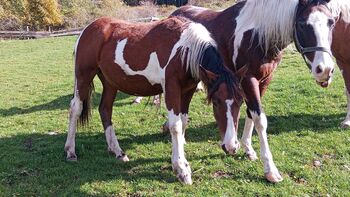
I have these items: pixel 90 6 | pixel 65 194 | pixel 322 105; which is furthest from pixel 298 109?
pixel 90 6

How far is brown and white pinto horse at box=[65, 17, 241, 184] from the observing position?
4.12m

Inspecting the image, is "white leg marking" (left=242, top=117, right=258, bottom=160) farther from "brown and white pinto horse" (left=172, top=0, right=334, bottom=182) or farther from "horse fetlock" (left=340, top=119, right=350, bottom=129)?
"horse fetlock" (left=340, top=119, right=350, bottom=129)

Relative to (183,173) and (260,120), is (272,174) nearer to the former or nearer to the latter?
(260,120)

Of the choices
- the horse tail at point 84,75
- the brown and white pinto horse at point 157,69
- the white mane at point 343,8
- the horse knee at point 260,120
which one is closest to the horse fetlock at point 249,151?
the horse knee at point 260,120

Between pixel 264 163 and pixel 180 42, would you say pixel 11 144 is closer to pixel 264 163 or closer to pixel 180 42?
pixel 180 42

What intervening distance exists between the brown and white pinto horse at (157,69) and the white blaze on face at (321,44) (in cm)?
86

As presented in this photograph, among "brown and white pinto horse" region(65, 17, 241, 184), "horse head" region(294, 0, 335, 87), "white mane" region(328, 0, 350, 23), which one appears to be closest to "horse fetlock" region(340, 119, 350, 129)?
"white mane" region(328, 0, 350, 23)

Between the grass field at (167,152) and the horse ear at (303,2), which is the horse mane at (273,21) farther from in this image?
the grass field at (167,152)

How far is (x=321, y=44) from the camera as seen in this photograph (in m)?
3.98

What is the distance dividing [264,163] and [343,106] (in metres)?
3.44

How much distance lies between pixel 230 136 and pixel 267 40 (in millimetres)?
1279

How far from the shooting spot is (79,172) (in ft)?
16.4

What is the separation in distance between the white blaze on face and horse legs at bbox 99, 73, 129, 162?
111 inches

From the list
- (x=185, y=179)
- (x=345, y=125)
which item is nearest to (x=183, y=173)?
(x=185, y=179)
